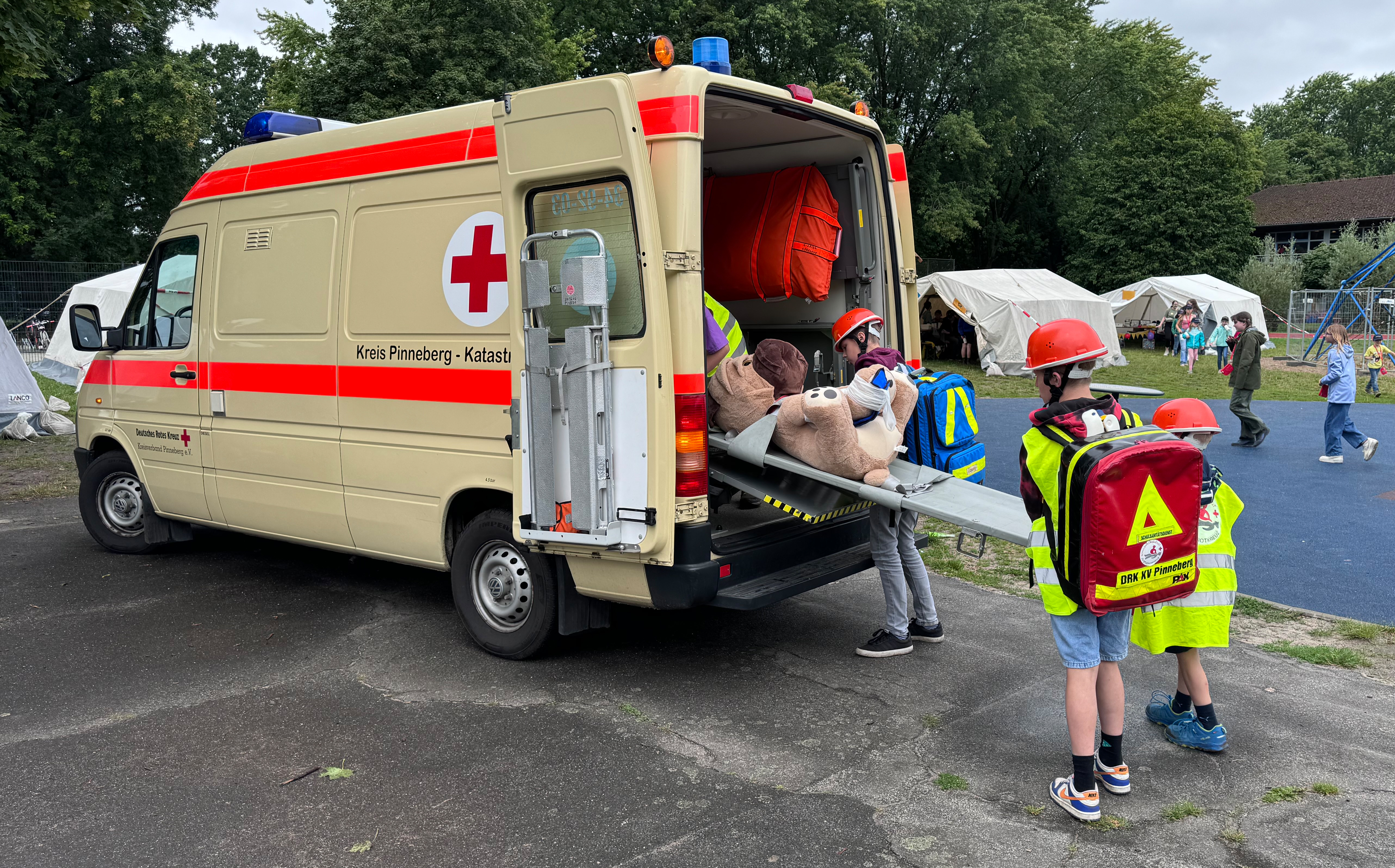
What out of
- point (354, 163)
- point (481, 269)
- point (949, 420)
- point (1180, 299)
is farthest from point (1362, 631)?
point (1180, 299)

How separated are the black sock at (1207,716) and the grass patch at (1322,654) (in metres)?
1.50

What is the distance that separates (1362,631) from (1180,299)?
30.7 metres

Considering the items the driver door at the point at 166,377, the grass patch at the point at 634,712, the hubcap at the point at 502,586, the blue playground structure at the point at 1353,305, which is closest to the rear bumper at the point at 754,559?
the grass patch at the point at 634,712

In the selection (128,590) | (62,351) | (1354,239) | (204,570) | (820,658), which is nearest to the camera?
(820,658)

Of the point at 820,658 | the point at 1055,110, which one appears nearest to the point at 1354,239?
the point at 1055,110

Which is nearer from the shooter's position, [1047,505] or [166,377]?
[1047,505]

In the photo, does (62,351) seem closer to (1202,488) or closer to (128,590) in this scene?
(128,590)

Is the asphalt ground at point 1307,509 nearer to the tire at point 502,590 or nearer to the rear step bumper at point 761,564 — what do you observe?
the rear step bumper at point 761,564

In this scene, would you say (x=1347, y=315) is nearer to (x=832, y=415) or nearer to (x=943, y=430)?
(x=943, y=430)

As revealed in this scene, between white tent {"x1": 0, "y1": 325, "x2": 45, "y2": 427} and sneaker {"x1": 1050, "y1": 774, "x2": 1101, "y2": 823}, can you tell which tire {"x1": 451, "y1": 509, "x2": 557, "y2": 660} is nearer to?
sneaker {"x1": 1050, "y1": 774, "x2": 1101, "y2": 823}

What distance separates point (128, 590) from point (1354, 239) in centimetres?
5294

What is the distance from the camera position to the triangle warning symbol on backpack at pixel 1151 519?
341cm

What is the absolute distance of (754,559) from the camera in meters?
4.73

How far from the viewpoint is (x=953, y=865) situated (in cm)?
327
